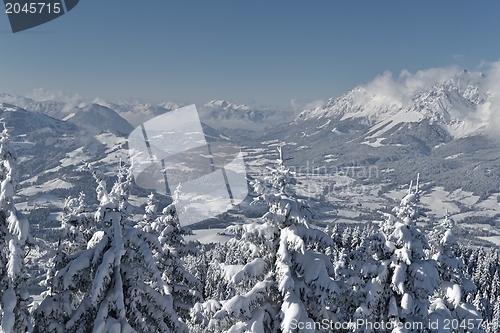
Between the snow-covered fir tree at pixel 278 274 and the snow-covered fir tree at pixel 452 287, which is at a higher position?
the snow-covered fir tree at pixel 278 274

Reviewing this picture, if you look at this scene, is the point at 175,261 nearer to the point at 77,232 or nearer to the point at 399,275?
the point at 77,232

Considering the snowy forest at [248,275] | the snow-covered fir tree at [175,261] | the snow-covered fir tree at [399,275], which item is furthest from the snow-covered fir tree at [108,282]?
the snow-covered fir tree at [399,275]

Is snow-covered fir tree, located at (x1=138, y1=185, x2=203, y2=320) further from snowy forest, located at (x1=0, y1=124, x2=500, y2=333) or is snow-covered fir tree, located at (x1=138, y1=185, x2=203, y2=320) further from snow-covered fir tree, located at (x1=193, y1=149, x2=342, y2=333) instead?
snow-covered fir tree, located at (x1=193, y1=149, x2=342, y2=333)

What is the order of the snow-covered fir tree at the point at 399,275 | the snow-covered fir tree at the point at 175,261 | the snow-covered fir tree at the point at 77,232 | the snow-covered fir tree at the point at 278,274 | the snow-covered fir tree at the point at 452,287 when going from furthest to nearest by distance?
the snow-covered fir tree at the point at 175,261
the snow-covered fir tree at the point at 452,287
the snow-covered fir tree at the point at 399,275
the snow-covered fir tree at the point at 77,232
the snow-covered fir tree at the point at 278,274

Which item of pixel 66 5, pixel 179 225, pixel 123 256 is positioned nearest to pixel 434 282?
pixel 123 256

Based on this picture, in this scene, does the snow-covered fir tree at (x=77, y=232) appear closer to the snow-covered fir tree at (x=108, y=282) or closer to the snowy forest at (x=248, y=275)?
the snowy forest at (x=248, y=275)

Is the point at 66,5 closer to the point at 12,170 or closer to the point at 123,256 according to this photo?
the point at 12,170

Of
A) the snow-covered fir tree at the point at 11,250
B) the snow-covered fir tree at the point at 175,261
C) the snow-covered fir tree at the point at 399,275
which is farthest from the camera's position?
the snow-covered fir tree at the point at 175,261
